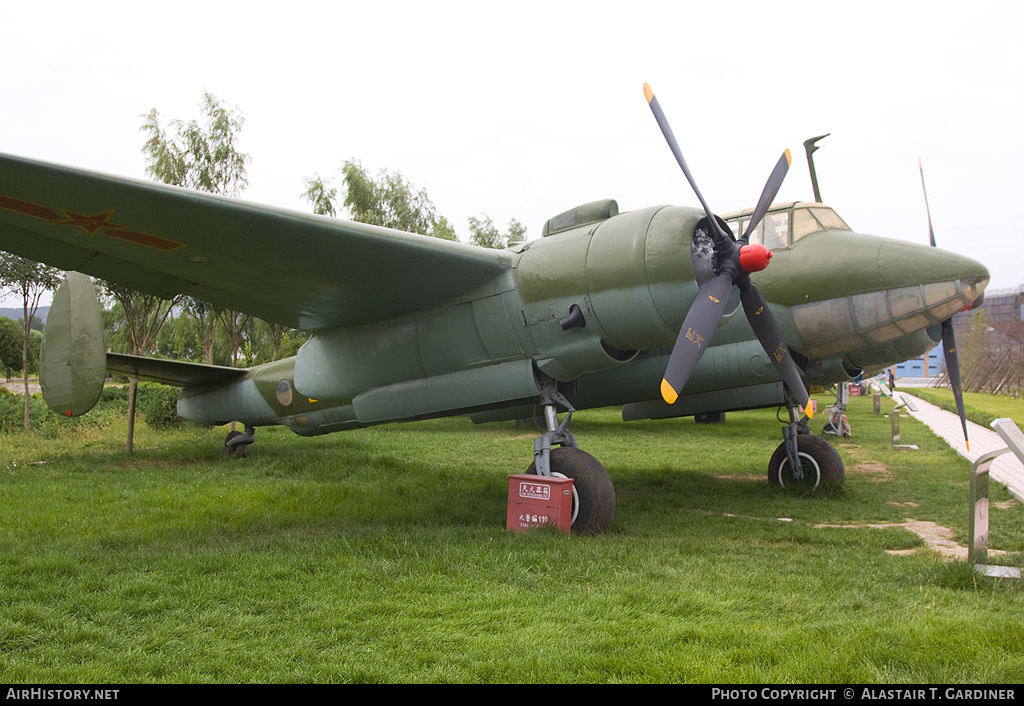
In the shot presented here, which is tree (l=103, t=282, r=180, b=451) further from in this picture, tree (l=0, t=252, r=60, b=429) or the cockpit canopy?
the cockpit canopy

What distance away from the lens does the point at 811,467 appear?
32.0ft

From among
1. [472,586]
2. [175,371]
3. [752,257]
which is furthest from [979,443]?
[175,371]

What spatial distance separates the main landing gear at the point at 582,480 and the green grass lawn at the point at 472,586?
0.80ft

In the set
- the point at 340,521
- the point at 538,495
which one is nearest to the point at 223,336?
the point at 340,521

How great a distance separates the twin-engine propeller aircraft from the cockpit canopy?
1.0 inches

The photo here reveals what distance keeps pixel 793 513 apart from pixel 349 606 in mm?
5960

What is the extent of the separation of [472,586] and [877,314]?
19.3ft

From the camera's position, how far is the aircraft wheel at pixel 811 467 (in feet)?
31.4

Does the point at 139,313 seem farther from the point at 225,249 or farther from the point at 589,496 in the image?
the point at 589,496

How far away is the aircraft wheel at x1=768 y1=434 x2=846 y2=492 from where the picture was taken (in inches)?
377

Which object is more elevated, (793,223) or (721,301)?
(793,223)

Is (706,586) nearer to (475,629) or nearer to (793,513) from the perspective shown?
(475,629)

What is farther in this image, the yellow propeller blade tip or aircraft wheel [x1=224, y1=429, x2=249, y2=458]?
aircraft wheel [x1=224, y1=429, x2=249, y2=458]

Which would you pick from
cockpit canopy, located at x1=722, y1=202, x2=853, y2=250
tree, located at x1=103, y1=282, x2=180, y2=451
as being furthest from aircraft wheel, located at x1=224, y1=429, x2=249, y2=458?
cockpit canopy, located at x1=722, y1=202, x2=853, y2=250
